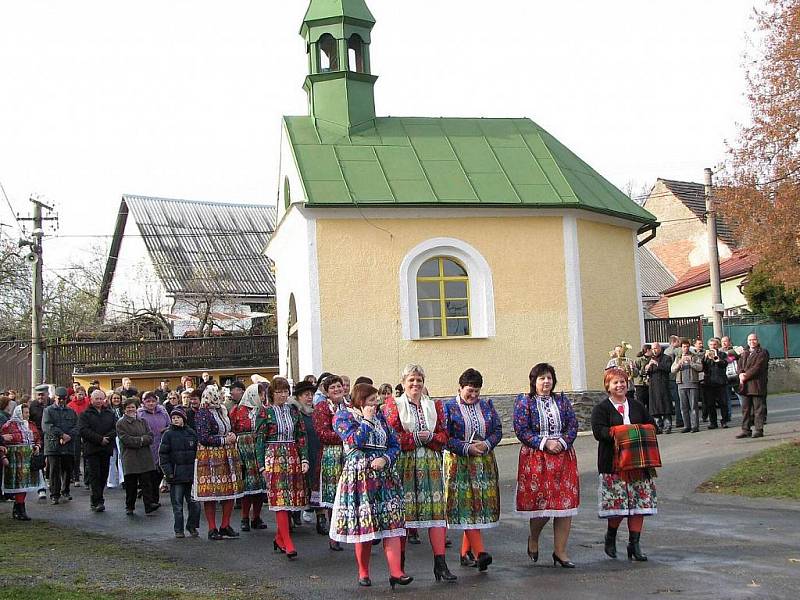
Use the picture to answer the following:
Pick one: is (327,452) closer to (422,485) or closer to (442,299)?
(422,485)

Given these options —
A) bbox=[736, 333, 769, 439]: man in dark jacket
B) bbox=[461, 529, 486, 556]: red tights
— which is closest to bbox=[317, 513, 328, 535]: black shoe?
bbox=[461, 529, 486, 556]: red tights

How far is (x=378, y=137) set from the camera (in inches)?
884

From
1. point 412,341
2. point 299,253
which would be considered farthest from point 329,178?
point 412,341

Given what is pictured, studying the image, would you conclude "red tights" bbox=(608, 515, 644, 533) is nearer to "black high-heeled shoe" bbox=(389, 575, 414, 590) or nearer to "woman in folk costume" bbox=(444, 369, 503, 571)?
"woman in folk costume" bbox=(444, 369, 503, 571)

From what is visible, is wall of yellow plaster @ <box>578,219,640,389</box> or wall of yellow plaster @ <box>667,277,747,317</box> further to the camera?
wall of yellow plaster @ <box>667,277,747,317</box>

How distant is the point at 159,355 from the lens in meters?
30.8

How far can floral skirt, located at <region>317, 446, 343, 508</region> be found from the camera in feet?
34.8

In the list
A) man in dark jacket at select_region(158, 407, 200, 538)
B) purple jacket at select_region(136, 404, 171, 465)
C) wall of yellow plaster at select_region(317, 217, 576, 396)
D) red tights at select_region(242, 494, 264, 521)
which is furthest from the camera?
wall of yellow plaster at select_region(317, 217, 576, 396)

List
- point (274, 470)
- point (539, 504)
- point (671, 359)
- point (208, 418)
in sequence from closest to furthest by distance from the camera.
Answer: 1. point (539, 504)
2. point (274, 470)
3. point (208, 418)
4. point (671, 359)

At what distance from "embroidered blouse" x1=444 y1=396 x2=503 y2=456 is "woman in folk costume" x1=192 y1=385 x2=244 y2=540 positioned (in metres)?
3.62

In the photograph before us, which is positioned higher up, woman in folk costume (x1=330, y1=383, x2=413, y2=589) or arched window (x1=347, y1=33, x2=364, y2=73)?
arched window (x1=347, y1=33, x2=364, y2=73)

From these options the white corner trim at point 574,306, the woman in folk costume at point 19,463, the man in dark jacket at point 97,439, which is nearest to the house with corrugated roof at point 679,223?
the white corner trim at point 574,306

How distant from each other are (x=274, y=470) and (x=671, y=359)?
1073cm

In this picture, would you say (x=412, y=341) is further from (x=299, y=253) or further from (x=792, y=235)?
(x=792, y=235)
